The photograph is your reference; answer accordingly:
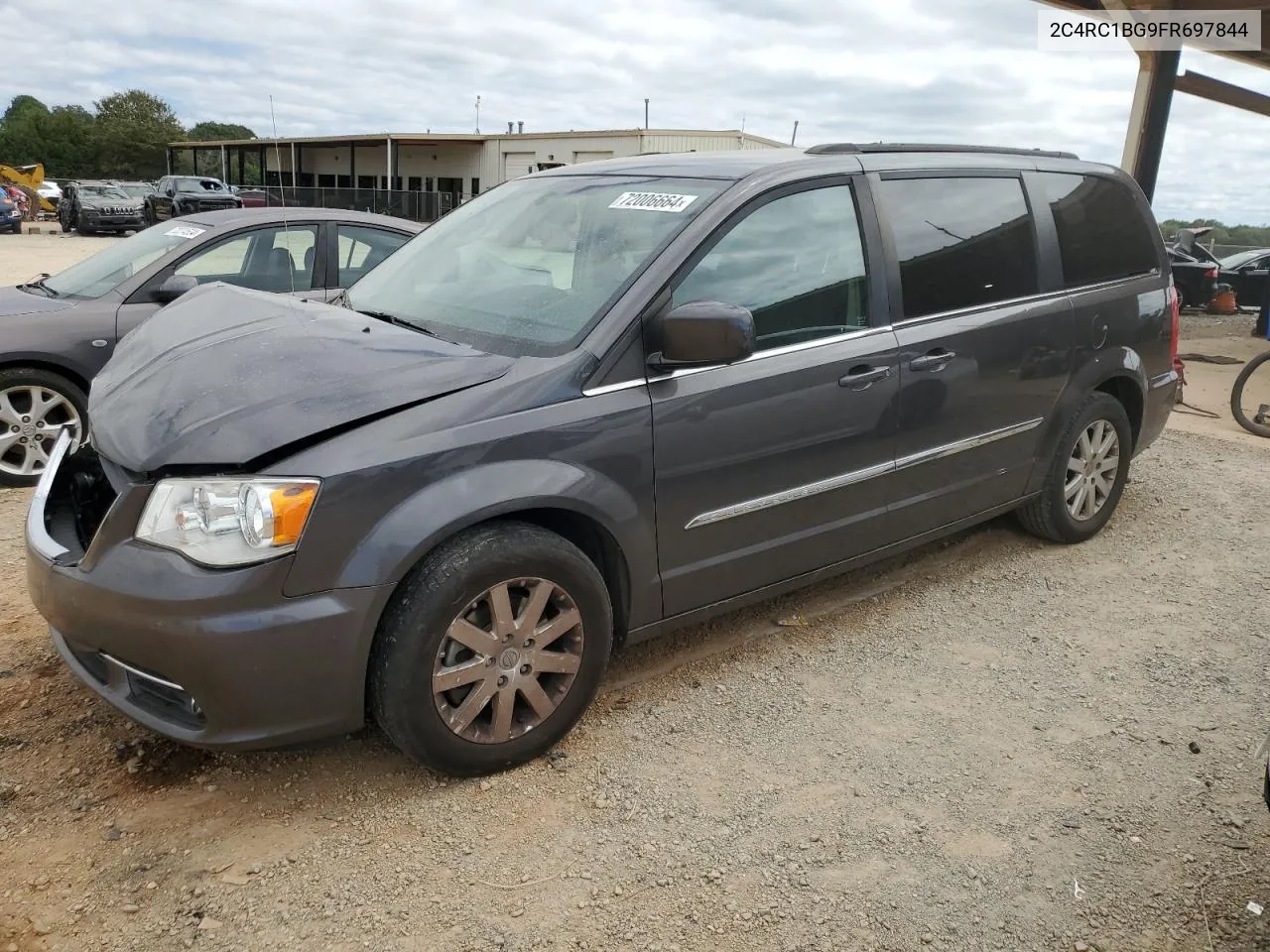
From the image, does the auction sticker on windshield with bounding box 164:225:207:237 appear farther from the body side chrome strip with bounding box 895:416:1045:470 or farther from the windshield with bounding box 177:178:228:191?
the windshield with bounding box 177:178:228:191

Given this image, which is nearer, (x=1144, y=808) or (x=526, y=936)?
(x=526, y=936)

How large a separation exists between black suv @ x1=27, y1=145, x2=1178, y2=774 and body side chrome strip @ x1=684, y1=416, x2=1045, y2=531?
1 centimetres

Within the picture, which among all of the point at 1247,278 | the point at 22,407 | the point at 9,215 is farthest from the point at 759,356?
the point at 9,215

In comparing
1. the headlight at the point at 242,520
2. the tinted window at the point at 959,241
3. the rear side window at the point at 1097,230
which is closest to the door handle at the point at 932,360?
the tinted window at the point at 959,241

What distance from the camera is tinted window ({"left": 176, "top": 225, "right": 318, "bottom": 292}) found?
5832mm

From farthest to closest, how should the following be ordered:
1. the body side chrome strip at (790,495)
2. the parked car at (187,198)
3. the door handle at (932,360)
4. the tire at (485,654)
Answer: the parked car at (187,198), the door handle at (932,360), the body side chrome strip at (790,495), the tire at (485,654)

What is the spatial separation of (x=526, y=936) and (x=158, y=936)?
854mm

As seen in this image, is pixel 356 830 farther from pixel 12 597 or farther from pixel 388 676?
pixel 12 597

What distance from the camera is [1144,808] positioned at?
289 cm

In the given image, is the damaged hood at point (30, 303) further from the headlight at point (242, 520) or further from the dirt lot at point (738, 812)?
the headlight at point (242, 520)

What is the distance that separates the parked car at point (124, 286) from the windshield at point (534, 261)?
181cm

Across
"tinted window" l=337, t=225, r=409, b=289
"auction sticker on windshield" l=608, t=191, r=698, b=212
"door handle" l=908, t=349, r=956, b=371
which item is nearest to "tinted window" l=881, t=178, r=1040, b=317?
"door handle" l=908, t=349, r=956, b=371

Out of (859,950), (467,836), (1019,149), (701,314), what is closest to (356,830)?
(467,836)

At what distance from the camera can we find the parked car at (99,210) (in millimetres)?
31969
